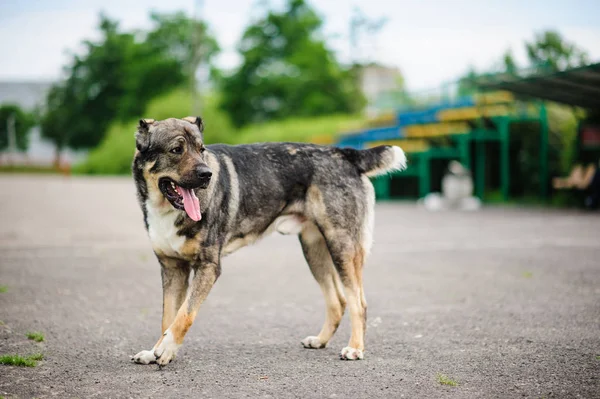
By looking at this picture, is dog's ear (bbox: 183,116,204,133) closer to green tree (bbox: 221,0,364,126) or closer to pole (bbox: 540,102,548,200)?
pole (bbox: 540,102,548,200)

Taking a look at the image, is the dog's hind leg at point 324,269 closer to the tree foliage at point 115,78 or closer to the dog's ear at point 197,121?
the dog's ear at point 197,121

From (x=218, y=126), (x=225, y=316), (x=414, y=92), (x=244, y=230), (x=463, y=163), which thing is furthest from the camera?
(x=218, y=126)

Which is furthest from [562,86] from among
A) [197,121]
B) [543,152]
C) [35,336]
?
[35,336]

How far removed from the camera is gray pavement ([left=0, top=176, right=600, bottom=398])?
399cm

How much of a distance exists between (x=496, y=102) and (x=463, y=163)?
87.7 inches

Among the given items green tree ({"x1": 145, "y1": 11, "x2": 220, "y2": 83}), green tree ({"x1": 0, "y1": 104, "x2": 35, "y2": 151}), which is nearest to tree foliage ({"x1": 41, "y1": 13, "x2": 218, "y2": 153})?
green tree ({"x1": 145, "y1": 11, "x2": 220, "y2": 83})

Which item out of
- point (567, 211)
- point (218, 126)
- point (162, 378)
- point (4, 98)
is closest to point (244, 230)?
point (162, 378)

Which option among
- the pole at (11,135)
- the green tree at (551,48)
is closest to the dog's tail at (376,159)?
the green tree at (551,48)

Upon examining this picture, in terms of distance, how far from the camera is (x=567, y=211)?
54.1ft

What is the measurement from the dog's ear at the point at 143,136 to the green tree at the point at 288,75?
49696mm

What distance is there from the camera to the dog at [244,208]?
445 cm

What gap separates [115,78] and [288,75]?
26.9 m

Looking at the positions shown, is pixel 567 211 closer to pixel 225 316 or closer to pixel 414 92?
pixel 414 92

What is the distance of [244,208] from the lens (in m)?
4.93
